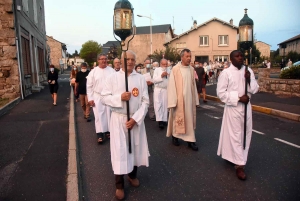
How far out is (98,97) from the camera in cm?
686

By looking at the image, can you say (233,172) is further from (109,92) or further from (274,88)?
(274,88)

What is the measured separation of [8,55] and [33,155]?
9014 mm

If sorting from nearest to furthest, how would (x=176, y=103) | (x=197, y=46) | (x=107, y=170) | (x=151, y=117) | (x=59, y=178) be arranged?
(x=59, y=178) → (x=107, y=170) → (x=176, y=103) → (x=151, y=117) → (x=197, y=46)

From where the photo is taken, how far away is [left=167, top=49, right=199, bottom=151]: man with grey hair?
602cm

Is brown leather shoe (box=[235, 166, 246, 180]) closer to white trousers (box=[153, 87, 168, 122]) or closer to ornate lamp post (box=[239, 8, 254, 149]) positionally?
ornate lamp post (box=[239, 8, 254, 149])

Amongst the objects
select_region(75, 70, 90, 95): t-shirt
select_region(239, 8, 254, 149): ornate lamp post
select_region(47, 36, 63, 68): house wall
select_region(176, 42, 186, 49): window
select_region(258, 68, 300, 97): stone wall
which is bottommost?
select_region(258, 68, 300, 97): stone wall

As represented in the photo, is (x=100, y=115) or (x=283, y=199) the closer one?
(x=283, y=199)

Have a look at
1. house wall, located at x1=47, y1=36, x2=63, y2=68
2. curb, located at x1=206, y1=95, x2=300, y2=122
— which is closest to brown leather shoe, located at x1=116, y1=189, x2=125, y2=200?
curb, located at x1=206, y1=95, x2=300, y2=122

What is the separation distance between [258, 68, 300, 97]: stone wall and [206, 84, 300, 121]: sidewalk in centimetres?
44

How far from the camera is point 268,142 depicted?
6328 millimetres

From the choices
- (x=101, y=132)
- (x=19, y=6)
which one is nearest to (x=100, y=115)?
(x=101, y=132)

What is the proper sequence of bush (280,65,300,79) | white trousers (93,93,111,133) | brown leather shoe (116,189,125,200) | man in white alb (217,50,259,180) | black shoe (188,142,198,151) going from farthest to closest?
1. bush (280,65,300,79)
2. white trousers (93,93,111,133)
3. black shoe (188,142,198,151)
4. man in white alb (217,50,259,180)
5. brown leather shoe (116,189,125,200)

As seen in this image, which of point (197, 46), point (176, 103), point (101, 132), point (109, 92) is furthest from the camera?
point (197, 46)

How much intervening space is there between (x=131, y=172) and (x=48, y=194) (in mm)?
1181
